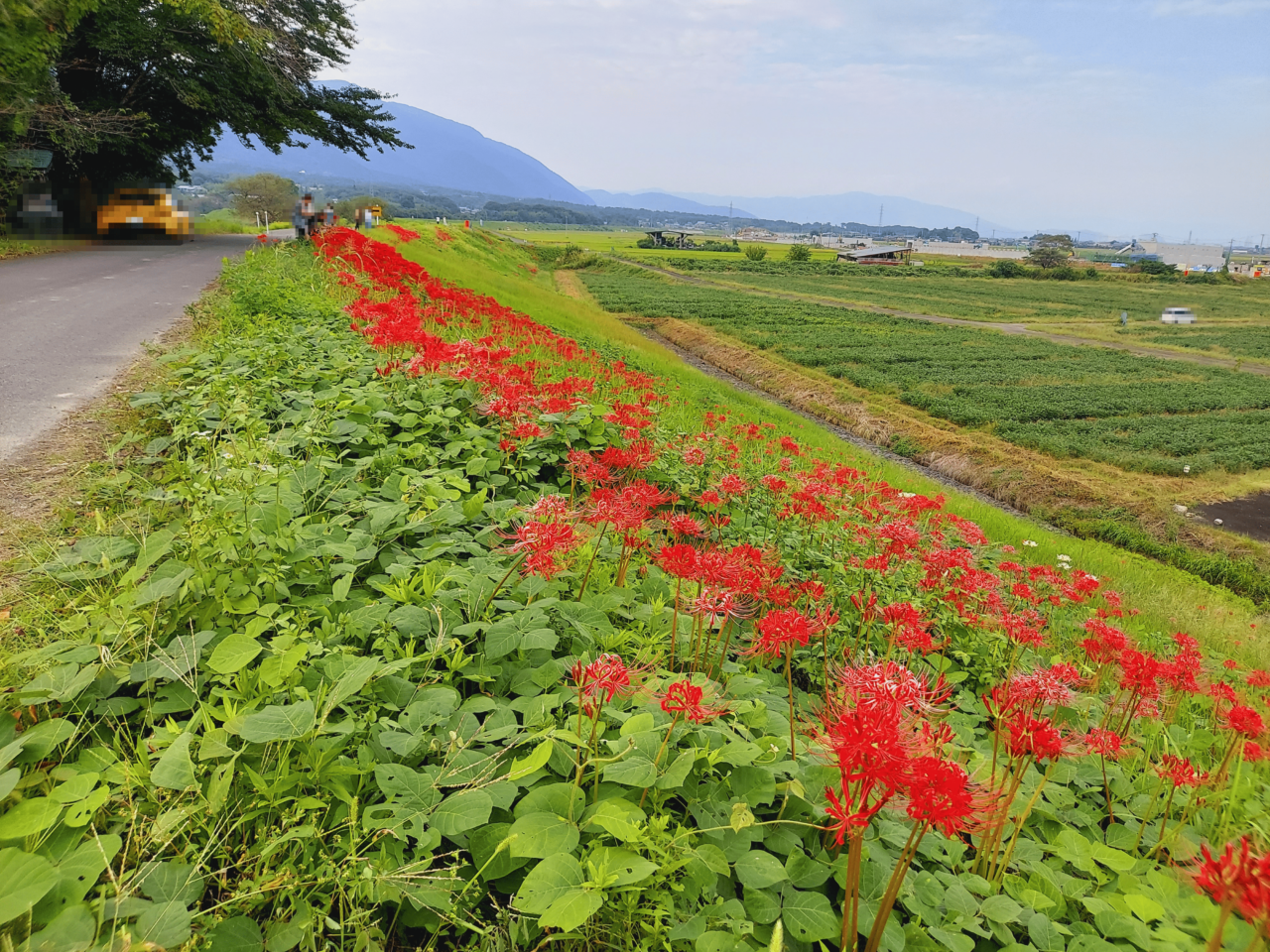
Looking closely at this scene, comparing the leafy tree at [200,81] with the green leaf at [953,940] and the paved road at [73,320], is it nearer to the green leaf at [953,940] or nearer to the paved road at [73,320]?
the paved road at [73,320]

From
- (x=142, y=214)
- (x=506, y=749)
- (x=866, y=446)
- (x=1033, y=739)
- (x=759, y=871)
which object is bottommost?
(x=866, y=446)

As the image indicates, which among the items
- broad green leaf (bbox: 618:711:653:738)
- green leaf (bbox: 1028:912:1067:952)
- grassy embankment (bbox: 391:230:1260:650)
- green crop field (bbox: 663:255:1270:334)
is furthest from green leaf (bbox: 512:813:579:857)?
green crop field (bbox: 663:255:1270:334)

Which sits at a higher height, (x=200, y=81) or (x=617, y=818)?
(x=200, y=81)

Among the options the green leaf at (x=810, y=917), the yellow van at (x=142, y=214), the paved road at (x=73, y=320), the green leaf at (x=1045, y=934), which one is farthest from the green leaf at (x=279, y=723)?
the yellow van at (x=142, y=214)

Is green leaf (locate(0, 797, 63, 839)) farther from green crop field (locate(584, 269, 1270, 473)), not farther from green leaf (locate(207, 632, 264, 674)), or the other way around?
green crop field (locate(584, 269, 1270, 473))

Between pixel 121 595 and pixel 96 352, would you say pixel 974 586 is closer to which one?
pixel 121 595

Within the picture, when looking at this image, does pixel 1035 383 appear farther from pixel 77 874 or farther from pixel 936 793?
pixel 77 874

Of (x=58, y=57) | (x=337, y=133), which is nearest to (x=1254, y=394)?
(x=337, y=133)

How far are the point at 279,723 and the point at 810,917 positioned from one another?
162cm

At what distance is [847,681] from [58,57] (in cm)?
2602

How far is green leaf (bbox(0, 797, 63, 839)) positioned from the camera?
58.9 inches

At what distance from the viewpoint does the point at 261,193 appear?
54594mm

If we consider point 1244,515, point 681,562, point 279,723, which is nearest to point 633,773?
point 681,562

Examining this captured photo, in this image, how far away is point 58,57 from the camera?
58.7 ft
